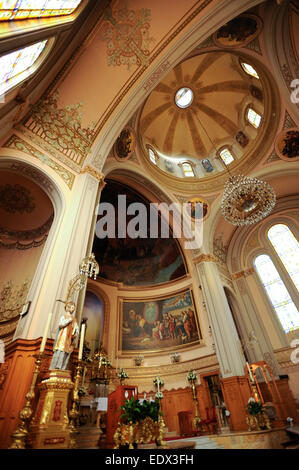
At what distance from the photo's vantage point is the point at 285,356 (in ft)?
36.3

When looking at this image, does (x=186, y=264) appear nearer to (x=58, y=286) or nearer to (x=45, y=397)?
(x=58, y=286)

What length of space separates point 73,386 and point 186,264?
10572 millimetres

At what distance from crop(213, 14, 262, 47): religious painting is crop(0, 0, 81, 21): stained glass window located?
22.3 ft

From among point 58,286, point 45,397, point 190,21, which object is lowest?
point 45,397

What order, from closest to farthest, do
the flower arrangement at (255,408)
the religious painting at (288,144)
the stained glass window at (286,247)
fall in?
the flower arrangement at (255,408), the religious painting at (288,144), the stained glass window at (286,247)

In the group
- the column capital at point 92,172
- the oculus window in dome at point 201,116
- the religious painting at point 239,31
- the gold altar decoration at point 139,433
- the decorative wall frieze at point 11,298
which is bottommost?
the gold altar decoration at point 139,433

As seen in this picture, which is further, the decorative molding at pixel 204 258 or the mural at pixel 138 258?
the mural at pixel 138 258

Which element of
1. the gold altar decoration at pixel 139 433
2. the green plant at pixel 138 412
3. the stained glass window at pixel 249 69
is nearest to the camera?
the gold altar decoration at pixel 139 433

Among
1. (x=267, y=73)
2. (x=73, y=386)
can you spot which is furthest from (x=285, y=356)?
(x=267, y=73)

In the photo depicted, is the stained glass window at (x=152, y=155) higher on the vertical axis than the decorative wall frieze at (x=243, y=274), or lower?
higher

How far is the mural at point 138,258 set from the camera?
14.0 m

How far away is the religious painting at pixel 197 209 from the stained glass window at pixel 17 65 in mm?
9981

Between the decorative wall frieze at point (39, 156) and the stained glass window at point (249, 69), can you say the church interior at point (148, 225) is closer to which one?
the decorative wall frieze at point (39, 156)

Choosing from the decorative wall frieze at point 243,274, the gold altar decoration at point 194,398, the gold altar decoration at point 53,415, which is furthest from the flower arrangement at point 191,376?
the gold altar decoration at point 53,415
